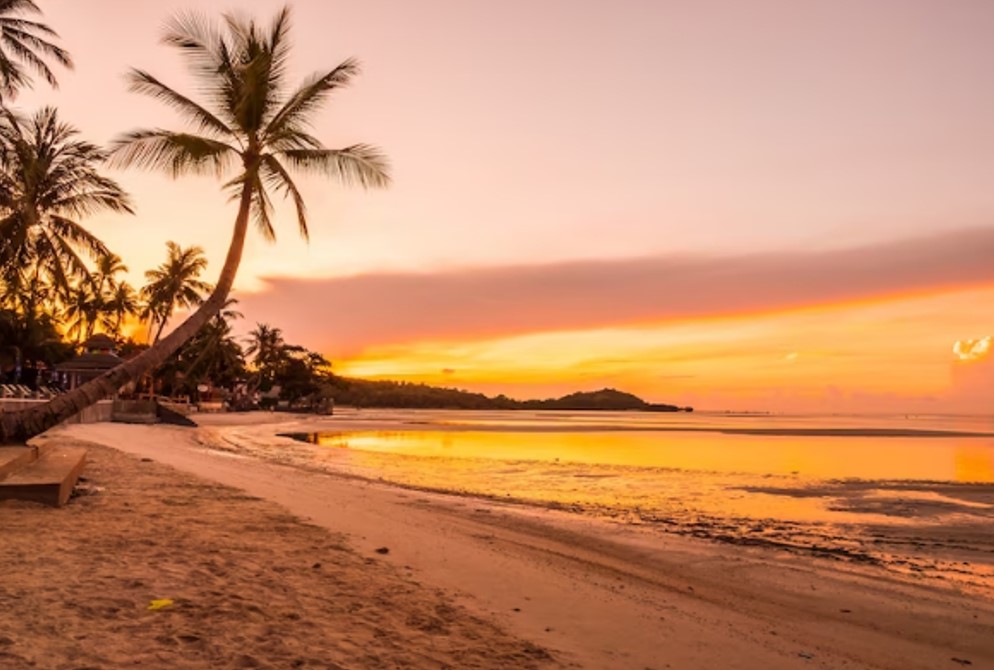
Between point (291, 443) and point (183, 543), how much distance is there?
2514cm

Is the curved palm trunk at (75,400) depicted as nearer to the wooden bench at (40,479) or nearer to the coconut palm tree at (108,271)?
the wooden bench at (40,479)

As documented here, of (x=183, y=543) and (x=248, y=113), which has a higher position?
(x=248, y=113)

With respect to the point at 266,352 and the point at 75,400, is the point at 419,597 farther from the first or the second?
the point at 266,352

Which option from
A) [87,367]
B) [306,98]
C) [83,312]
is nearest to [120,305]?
[83,312]

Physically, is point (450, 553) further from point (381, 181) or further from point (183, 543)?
point (381, 181)

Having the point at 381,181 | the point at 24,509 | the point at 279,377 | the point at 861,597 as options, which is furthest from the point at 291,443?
the point at 279,377

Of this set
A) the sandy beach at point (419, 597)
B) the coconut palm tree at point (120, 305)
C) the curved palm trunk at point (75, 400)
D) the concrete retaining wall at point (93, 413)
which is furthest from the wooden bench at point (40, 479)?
the coconut palm tree at point (120, 305)

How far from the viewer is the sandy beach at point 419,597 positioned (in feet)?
14.8

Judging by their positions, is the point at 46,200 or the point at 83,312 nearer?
the point at 46,200

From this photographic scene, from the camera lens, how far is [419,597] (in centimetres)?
594

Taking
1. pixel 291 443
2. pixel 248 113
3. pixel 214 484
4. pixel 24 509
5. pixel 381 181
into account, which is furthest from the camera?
pixel 291 443

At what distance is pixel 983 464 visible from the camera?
26.3 m

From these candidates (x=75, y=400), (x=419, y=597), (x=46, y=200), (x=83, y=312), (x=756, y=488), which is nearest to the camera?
(x=419, y=597)

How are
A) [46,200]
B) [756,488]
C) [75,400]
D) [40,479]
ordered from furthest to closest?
[46,200] < [756,488] < [75,400] < [40,479]
